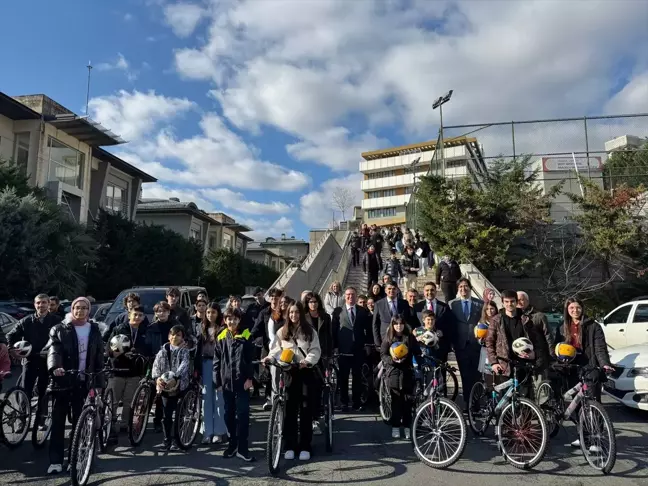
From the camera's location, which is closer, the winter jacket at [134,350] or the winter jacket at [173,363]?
the winter jacket at [173,363]

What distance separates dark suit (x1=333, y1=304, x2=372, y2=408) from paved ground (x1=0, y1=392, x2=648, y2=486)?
1790mm

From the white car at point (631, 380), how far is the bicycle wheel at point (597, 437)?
245cm

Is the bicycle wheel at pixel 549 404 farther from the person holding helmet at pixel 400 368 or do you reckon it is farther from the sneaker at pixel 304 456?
the sneaker at pixel 304 456

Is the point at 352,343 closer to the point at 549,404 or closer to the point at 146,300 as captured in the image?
the point at 549,404

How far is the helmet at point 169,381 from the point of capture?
6.11 meters

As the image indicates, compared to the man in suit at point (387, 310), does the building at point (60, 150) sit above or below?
above

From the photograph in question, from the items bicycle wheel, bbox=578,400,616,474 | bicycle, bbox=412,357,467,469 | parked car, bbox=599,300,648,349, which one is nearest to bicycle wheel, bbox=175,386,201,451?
bicycle, bbox=412,357,467,469

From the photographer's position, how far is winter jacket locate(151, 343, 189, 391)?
20.7ft

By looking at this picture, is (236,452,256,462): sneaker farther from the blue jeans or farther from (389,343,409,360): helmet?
(389,343,409,360): helmet

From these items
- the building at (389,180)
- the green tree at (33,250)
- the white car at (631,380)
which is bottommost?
the white car at (631,380)

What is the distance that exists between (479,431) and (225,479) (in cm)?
344

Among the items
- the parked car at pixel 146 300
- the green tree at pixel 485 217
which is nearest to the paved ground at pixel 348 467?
the parked car at pixel 146 300

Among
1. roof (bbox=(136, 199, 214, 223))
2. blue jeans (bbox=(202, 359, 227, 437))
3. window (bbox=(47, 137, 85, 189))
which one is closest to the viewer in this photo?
blue jeans (bbox=(202, 359, 227, 437))

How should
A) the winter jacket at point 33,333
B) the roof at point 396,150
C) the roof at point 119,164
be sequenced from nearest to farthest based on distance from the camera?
the winter jacket at point 33,333, the roof at point 119,164, the roof at point 396,150
